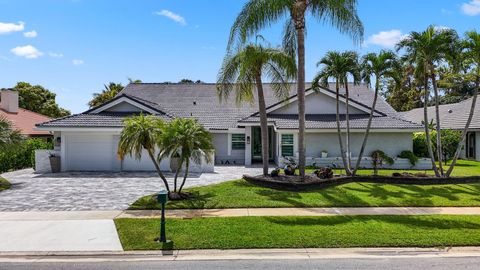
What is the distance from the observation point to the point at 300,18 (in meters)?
14.9

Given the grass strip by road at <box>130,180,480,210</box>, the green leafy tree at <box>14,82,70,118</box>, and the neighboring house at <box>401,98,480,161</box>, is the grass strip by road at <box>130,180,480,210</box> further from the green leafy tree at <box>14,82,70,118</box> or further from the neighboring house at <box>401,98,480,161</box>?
the green leafy tree at <box>14,82,70,118</box>

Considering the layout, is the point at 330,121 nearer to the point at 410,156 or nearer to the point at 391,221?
the point at 410,156

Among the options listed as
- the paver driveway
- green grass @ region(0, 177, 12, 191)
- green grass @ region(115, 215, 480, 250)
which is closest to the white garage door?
the paver driveway

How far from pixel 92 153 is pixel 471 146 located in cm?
2879

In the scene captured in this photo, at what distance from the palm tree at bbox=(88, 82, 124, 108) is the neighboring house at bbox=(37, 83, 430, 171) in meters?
12.4

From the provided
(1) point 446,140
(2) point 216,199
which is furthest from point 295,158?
(1) point 446,140

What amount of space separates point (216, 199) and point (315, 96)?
14.9m

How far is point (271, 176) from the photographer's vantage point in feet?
53.1

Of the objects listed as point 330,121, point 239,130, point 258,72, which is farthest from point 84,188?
point 330,121

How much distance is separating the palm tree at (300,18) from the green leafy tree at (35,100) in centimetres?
4157

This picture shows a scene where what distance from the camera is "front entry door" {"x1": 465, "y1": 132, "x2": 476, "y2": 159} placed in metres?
29.3

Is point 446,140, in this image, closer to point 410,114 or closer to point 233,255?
point 410,114

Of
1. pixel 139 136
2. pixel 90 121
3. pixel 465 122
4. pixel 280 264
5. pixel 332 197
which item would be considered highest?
pixel 465 122

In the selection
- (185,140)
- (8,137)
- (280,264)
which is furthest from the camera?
(8,137)
